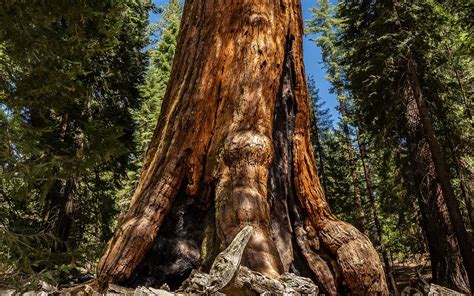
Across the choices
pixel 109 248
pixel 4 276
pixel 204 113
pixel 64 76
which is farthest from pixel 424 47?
pixel 4 276

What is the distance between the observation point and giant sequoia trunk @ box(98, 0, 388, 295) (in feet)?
11.7

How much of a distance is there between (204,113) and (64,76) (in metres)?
2.77

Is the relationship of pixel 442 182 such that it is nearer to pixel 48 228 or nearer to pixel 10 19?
pixel 10 19

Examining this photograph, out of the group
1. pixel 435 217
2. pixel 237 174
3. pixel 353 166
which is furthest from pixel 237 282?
pixel 353 166

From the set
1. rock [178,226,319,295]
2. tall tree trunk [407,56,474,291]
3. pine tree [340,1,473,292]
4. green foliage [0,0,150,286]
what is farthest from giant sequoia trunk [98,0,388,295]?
pine tree [340,1,473,292]

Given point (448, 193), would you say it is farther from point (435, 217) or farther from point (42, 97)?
point (42, 97)

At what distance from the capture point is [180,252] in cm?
384

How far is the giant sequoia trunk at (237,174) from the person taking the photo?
3.58 meters

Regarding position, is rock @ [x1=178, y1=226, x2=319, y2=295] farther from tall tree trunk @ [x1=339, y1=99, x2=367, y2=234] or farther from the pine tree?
tall tree trunk @ [x1=339, y1=99, x2=367, y2=234]

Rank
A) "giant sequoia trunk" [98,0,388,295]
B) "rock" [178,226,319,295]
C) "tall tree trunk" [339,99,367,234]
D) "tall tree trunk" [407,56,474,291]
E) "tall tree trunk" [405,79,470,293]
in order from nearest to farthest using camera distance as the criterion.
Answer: "rock" [178,226,319,295], "giant sequoia trunk" [98,0,388,295], "tall tree trunk" [407,56,474,291], "tall tree trunk" [405,79,470,293], "tall tree trunk" [339,99,367,234]

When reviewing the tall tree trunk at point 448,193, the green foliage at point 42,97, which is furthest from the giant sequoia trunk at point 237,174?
the tall tree trunk at point 448,193

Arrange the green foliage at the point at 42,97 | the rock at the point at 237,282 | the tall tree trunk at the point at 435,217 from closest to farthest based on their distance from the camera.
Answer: the rock at the point at 237,282
the green foliage at the point at 42,97
the tall tree trunk at the point at 435,217

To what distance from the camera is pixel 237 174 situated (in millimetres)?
3666

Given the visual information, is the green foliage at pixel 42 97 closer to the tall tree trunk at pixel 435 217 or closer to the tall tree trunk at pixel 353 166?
the tall tree trunk at pixel 435 217
